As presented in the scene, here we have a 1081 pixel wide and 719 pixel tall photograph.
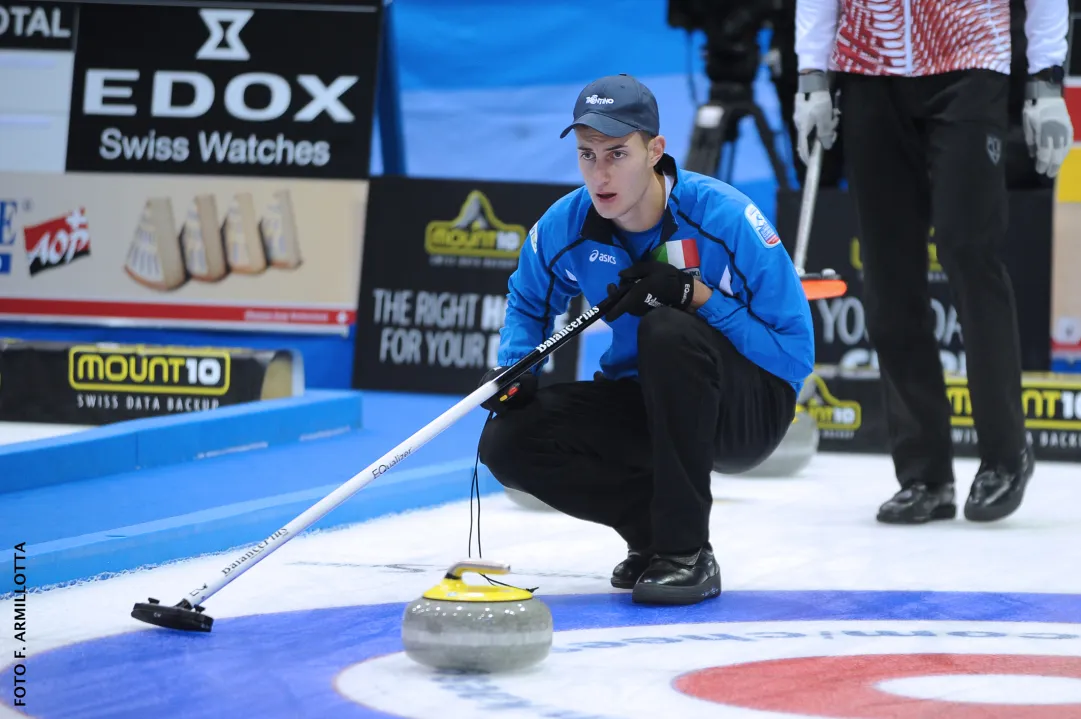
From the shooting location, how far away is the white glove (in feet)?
12.9

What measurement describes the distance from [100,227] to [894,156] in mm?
3956

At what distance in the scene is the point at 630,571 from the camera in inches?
122

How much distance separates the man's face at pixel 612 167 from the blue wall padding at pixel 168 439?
181 cm

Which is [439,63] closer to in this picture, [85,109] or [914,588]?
[85,109]

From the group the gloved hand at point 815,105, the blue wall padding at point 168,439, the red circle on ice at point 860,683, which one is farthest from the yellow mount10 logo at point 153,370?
the red circle on ice at point 860,683

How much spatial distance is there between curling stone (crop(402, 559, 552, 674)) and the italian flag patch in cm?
88

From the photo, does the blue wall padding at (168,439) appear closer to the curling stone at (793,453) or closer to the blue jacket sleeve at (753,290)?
the curling stone at (793,453)

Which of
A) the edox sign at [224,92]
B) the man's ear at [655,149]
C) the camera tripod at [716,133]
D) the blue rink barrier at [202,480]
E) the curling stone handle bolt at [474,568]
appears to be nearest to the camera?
the curling stone handle bolt at [474,568]

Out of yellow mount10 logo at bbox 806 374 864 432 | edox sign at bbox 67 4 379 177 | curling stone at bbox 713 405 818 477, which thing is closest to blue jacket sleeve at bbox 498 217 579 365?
curling stone at bbox 713 405 818 477

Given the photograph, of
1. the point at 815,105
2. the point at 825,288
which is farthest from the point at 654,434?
the point at 815,105

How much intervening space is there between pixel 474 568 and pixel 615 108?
3.01 feet

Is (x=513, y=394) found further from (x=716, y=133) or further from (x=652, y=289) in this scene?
(x=716, y=133)

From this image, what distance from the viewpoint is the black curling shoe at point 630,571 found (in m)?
3.10

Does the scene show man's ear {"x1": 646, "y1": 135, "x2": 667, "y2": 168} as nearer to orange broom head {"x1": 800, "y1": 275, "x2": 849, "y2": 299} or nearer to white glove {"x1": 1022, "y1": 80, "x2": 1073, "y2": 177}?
orange broom head {"x1": 800, "y1": 275, "x2": 849, "y2": 299}
